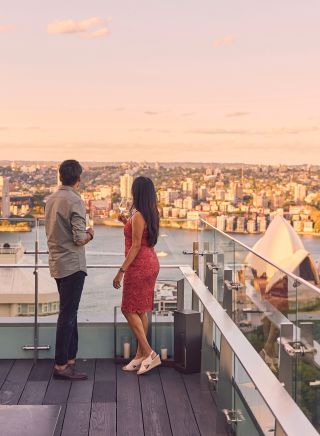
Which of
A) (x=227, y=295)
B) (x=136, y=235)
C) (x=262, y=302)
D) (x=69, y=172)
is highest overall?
(x=69, y=172)

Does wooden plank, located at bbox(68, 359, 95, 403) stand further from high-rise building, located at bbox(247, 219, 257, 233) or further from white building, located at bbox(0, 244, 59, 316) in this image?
high-rise building, located at bbox(247, 219, 257, 233)

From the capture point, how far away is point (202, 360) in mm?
5129

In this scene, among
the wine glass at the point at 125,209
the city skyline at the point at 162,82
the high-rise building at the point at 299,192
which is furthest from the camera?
the high-rise building at the point at 299,192

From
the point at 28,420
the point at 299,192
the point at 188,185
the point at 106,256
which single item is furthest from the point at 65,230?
the point at 299,192

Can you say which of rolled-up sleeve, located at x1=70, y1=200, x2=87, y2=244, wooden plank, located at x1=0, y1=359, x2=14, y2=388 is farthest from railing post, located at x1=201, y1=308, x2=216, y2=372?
wooden plank, located at x1=0, y1=359, x2=14, y2=388

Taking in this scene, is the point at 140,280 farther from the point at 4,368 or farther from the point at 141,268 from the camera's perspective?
the point at 4,368

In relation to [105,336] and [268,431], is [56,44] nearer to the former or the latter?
[105,336]

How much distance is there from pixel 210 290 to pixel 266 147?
39.9m

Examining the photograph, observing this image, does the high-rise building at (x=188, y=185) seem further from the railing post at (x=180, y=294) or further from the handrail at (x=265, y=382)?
the handrail at (x=265, y=382)

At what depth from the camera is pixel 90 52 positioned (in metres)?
36.6

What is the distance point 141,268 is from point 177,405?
1003mm

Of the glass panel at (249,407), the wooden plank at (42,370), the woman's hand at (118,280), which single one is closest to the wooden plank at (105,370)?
the wooden plank at (42,370)

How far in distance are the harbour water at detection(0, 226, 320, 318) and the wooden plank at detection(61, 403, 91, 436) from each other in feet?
3.53

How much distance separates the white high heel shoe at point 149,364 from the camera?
17.2ft
